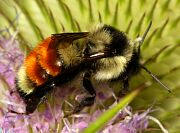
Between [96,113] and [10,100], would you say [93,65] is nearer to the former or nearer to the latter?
[96,113]

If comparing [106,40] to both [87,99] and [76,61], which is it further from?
[87,99]

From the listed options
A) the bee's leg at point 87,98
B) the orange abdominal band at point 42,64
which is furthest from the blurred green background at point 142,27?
the orange abdominal band at point 42,64

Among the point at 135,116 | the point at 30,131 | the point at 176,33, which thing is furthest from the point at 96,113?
the point at 176,33

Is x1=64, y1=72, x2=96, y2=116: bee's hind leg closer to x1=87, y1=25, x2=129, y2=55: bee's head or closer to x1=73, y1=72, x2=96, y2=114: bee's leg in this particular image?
Answer: x1=73, y1=72, x2=96, y2=114: bee's leg

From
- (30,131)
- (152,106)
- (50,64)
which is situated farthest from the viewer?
(152,106)

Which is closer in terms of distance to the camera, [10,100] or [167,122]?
[10,100]

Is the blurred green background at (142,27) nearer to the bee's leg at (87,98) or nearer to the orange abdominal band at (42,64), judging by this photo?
the bee's leg at (87,98)

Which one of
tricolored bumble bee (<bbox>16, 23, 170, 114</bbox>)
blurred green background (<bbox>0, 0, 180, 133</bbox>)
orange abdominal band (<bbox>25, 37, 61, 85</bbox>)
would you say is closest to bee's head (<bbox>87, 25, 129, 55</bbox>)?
tricolored bumble bee (<bbox>16, 23, 170, 114</bbox>)
